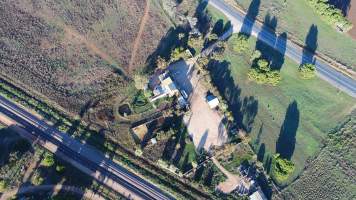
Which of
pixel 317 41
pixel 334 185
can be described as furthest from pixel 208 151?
pixel 317 41

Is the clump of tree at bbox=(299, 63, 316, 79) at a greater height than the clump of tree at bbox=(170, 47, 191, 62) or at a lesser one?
greater

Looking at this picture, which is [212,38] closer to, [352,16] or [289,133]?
[289,133]

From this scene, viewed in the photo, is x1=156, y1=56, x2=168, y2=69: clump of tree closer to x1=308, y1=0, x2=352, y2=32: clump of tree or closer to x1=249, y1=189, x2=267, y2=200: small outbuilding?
x1=249, y1=189, x2=267, y2=200: small outbuilding

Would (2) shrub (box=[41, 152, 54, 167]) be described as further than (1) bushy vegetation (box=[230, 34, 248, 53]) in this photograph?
No

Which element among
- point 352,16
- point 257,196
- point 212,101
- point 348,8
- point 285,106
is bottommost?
point 257,196

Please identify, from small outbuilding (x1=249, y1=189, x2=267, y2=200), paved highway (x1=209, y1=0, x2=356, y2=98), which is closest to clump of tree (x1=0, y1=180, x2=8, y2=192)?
small outbuilding (x1=249, y1=189, x2=267, y2=200)

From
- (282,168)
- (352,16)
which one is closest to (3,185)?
(282,168)

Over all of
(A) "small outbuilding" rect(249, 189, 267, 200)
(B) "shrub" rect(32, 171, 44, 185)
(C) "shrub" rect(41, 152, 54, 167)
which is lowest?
(B) "shrub" rect(32, 171, 44, 185)
